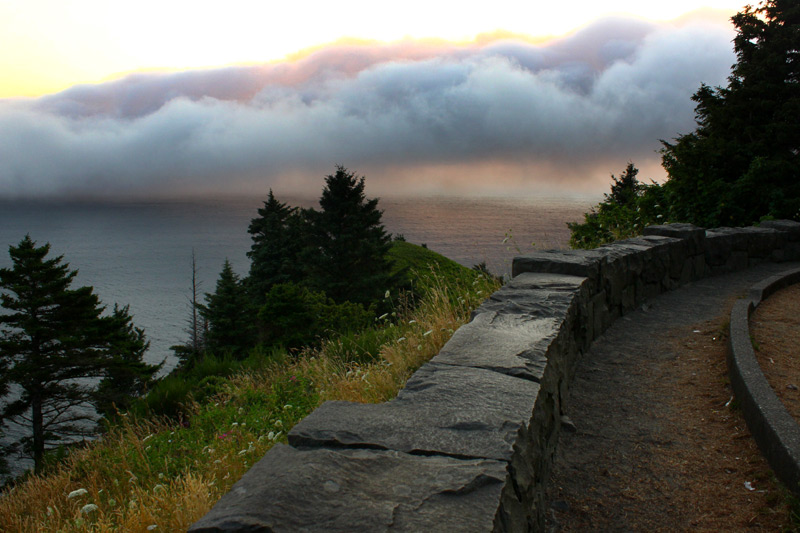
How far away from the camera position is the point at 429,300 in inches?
242

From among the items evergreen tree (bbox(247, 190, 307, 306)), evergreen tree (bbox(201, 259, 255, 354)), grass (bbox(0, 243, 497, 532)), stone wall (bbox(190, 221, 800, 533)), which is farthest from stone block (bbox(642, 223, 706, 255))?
evergreen tree (bbox(247, 190, 307, 306))

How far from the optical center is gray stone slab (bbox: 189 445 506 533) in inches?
55.8

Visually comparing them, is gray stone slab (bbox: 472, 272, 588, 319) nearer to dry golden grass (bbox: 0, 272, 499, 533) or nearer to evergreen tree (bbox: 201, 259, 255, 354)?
dry golden grass (bbox: 0, 272, 499, 533)

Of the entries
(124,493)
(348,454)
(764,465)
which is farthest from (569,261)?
(124,493)

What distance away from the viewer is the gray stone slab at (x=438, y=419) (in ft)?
6.22

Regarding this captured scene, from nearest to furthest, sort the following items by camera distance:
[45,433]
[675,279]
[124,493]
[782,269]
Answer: [124,493], [675,279], [782,269], [45,433]

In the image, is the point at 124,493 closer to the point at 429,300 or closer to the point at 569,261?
the point at 429,300

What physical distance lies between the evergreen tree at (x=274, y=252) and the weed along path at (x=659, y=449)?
37968mm

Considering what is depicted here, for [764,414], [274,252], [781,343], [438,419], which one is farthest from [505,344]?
[274,252]

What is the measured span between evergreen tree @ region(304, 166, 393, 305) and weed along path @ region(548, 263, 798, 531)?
3176 centimetres

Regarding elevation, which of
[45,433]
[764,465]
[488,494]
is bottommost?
[45,433]

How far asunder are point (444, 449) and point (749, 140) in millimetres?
16193

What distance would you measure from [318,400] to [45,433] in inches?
1173

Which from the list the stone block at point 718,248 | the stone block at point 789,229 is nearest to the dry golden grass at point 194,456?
the stone block at point 718,248
